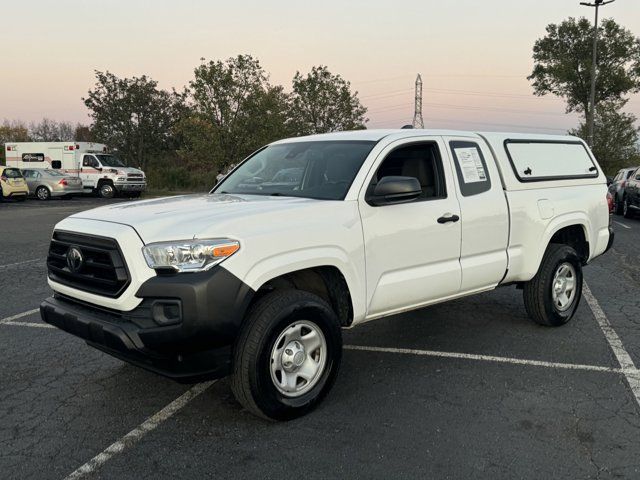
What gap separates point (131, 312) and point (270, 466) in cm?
115

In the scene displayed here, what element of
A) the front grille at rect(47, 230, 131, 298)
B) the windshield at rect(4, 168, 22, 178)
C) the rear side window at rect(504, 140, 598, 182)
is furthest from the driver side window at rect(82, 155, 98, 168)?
the front grille at rect(47, 230, 131, 298)

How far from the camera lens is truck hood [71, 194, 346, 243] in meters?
3.15

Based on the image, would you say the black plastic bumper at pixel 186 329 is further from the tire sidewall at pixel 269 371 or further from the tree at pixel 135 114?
the tree at pixel 135 114

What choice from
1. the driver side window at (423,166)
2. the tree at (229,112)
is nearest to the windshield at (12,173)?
the tree at (229,112)

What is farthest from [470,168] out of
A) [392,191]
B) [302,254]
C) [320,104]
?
[320,104]

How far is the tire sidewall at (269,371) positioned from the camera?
10.7 ft

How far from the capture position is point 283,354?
3467 millimetres

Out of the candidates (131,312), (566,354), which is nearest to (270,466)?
(131,312)

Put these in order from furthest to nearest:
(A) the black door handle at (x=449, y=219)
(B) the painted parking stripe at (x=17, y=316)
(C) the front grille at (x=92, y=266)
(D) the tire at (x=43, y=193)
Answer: (D) the tire at (x=43, y=193), (B) the painted parking stripe at (x=17, y=316), (A) the black door handle at (x=449, y=219), (C) the front grille at (x=92, y=266)

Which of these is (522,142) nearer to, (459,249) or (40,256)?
(459,249)

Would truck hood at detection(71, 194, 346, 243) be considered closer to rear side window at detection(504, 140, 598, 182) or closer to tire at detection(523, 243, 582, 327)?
rear side window at detection(504, 140, 598, 182)

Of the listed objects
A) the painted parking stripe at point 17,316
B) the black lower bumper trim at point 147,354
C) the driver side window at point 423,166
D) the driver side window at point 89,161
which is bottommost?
the painted parking stripe at point 17,316

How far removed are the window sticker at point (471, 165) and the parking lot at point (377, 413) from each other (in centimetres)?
150

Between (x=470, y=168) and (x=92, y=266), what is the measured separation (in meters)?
3.05
